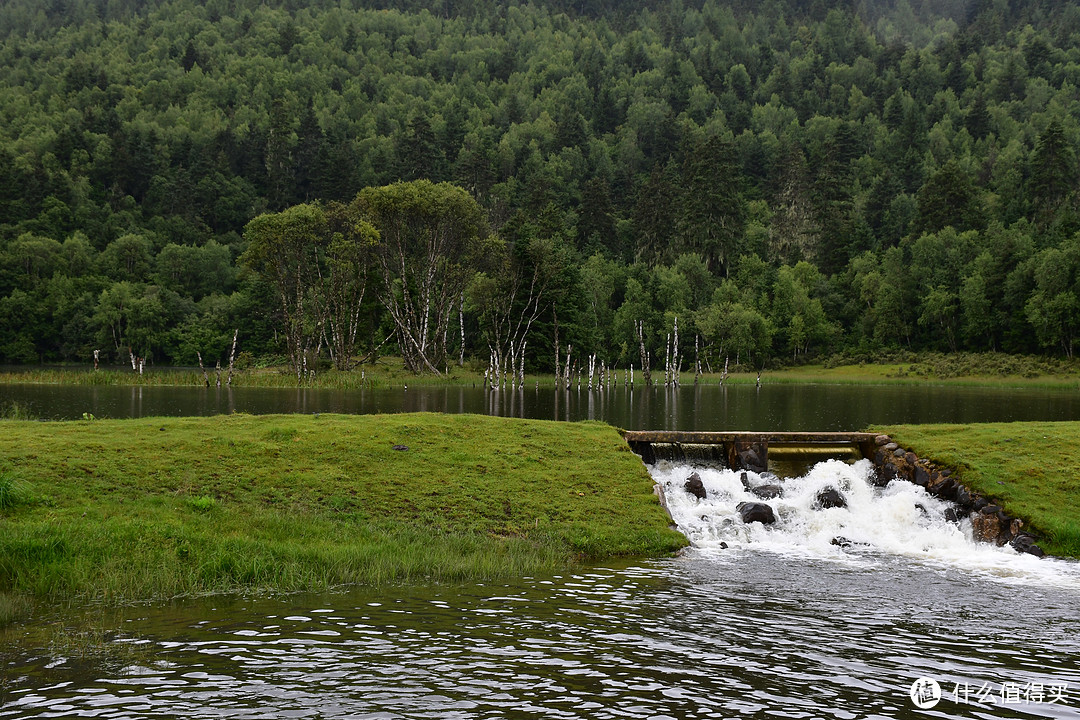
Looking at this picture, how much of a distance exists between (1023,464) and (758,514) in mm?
9397

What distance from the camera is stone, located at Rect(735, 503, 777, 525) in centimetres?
2456

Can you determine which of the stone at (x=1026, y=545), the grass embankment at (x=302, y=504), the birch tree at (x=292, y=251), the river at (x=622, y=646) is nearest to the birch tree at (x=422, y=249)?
the birch tree at (x=292, y=251)

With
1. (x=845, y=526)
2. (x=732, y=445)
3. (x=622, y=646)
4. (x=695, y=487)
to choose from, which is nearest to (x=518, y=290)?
(x=732, y=445)

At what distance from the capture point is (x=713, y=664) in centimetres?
1205

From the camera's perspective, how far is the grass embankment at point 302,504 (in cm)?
1614

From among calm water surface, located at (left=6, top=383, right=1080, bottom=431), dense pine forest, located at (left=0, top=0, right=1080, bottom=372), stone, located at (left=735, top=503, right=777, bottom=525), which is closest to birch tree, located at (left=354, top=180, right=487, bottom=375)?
dense pine forest, located at (left=0, top=0, right=1080, bottom=372)

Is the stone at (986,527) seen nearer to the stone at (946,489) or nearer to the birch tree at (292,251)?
the stone at (946,489)

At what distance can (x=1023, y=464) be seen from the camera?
1041 inches

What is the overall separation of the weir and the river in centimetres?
933

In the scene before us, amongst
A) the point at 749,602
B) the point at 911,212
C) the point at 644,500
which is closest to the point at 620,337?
the point at 911,212

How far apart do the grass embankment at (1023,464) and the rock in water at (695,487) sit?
8113 millimetres

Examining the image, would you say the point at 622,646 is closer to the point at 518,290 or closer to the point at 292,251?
the point at 292,251

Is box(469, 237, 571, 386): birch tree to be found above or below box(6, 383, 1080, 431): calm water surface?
above

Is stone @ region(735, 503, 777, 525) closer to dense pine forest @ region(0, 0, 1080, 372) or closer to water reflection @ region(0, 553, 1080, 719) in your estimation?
water reflection @ region(0, 553, 1080, 719)
